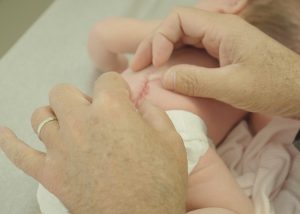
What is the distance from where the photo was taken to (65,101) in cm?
65

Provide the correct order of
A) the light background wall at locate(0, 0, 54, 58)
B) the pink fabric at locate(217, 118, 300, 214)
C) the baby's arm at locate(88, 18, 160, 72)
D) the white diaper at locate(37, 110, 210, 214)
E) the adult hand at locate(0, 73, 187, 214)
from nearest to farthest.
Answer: the adult hand at locate(0, 73, 187, 214)
the white diaper at locate(37, 110, 210, 214)
the pink fabric at locate(217, 118, 300, 214)
the baby's arm at locate(88, 18, 160, 72)
the light background wall at locate(0, 0, 54, 58)

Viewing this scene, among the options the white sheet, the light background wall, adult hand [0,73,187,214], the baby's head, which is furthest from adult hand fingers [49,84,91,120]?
the light background wall

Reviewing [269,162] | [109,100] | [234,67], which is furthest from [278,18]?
[109,100]

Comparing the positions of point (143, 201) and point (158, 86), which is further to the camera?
point (158, 86)

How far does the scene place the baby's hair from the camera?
0.85m

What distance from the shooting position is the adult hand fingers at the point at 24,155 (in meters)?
0.63

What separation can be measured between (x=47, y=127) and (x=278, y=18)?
1.65ft

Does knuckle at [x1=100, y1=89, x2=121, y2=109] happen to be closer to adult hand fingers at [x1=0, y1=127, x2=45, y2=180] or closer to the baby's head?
adult hand fingers at [x1=0, y1=127, x2=45, y2=180]

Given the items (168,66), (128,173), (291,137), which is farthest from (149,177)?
(291,137)

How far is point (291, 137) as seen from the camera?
36.1 inches

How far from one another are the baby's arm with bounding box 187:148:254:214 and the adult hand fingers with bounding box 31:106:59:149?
264 millimetres

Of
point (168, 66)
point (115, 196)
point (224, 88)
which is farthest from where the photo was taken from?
point (168, 66)

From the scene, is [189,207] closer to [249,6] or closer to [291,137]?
[291,137]

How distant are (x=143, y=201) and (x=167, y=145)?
9cm
